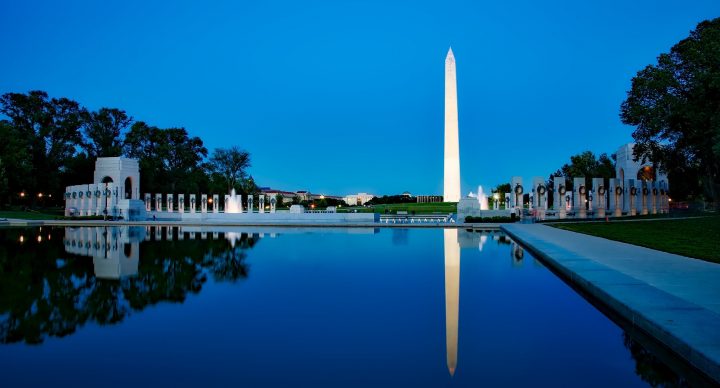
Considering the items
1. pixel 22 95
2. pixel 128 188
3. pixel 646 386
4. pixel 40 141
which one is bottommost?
pixel 646 386

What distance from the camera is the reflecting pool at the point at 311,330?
5.01m

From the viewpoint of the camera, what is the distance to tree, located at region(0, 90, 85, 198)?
186 ft

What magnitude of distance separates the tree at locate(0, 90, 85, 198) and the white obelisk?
1659 inches

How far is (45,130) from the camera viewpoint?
195 ft

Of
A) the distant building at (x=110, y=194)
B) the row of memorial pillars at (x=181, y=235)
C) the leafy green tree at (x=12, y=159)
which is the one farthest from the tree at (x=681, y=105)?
the leafy green tree at (x=12, y=159)

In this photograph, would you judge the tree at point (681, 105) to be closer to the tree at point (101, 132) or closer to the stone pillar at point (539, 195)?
the stone pillar at point (539, 195)

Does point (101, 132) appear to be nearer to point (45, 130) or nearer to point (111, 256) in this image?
point (45, 130)

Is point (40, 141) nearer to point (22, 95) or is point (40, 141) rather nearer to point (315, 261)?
point (22, 95)

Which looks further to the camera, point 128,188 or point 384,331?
point 128,188

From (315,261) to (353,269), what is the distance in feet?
6.34

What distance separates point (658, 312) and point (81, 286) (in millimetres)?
9542

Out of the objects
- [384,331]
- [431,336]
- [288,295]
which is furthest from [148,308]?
[431,336]

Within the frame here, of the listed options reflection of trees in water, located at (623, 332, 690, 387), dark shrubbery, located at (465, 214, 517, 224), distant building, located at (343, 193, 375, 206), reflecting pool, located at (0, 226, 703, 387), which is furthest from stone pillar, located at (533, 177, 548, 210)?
distant building, located at (343, 193, 375, 206)

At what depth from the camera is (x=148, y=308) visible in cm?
789
